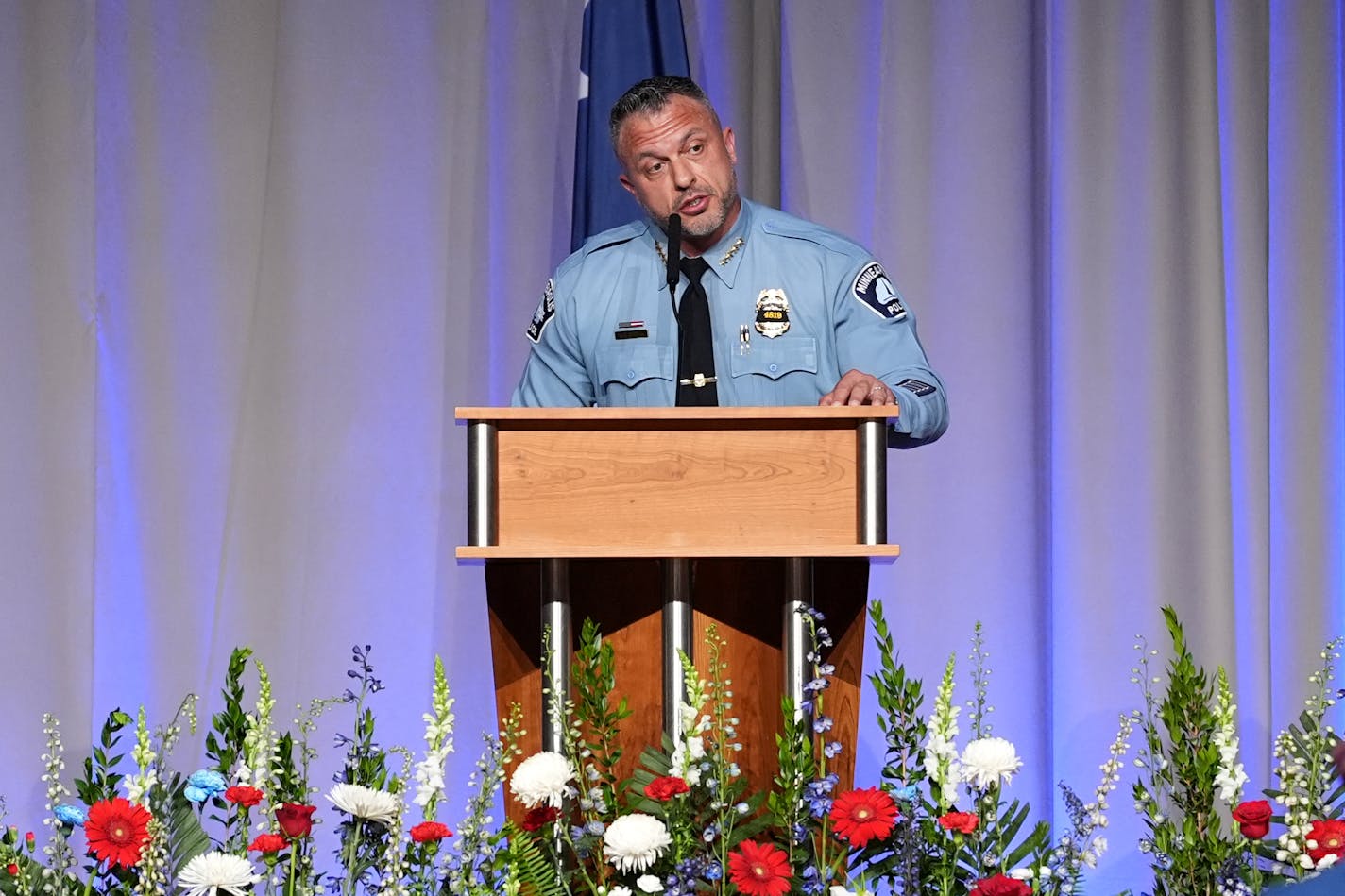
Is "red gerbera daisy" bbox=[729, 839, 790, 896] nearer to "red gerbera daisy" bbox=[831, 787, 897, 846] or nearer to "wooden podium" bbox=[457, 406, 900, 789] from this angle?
"red gerbera daisy" bbox=[831, 787, 897, 846]

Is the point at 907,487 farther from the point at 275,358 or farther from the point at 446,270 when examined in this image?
the point at 275,358

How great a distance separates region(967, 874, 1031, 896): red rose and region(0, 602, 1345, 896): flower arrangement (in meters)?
0.01

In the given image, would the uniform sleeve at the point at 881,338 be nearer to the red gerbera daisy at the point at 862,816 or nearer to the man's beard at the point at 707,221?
the man's beard at the point at 707,221

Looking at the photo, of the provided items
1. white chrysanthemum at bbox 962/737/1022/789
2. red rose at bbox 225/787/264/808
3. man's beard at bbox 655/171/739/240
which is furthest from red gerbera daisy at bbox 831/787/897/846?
man's beard at bbox 655/171/739/240

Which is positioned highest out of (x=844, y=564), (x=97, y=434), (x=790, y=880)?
(x=97, y=434)

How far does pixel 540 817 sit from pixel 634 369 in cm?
121

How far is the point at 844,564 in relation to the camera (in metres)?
2.08

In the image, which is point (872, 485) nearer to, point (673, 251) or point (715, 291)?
point (673, 251)

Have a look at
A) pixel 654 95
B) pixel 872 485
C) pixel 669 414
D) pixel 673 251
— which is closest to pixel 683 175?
pixel 654 95

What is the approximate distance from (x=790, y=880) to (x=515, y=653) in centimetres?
60

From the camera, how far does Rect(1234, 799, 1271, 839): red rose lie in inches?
63.4

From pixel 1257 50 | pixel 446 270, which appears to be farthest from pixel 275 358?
pixel 1257 50

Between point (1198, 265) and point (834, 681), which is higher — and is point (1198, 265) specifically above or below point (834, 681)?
above

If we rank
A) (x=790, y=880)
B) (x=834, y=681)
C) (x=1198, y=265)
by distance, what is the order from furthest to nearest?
(x=1198, y=265), (x=834, y=681), (x=790, y=880)
